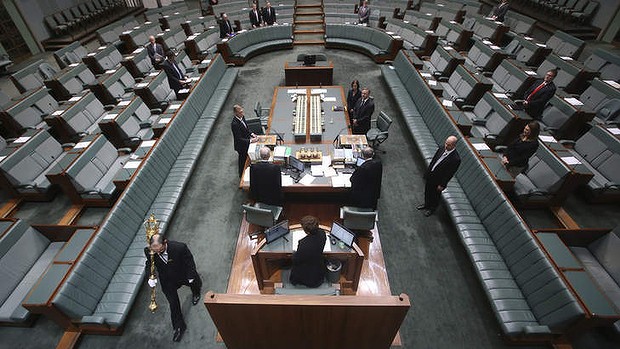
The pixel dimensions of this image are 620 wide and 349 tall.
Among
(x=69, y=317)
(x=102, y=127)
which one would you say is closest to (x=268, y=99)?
(x=102, y=127)

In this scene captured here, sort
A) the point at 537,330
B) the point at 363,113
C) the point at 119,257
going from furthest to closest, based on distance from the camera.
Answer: the point at 363,113 → the point at 119,257 → the point at 537,330

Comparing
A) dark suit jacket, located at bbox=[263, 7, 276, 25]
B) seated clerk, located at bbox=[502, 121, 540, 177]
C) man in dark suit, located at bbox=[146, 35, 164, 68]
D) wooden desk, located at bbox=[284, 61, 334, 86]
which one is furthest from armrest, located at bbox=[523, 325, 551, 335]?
dark suit jacket, located at bbox=[263, 7, 276, 25]

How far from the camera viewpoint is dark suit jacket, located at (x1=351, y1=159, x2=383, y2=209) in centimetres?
455

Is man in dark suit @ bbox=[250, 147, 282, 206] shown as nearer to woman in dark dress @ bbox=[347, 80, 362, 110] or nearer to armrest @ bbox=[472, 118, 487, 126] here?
woman in dark dress @ bbox=[347, 80, 362, 110]

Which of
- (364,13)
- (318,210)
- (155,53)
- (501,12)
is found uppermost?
(364,13)

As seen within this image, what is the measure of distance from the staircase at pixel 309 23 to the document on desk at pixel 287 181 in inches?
377

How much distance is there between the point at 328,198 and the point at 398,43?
7.73 m

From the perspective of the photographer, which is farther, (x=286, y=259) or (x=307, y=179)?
(x=307, y=179)

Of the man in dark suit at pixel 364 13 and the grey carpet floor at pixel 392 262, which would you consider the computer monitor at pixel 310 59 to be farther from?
the man in dark suit at pixel 364 13

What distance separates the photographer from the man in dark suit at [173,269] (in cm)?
341

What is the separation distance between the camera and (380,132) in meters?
6.92

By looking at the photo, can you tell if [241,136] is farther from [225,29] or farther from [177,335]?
[225,29]

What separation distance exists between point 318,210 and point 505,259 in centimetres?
308

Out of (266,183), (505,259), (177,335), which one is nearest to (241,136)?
(266,183)
